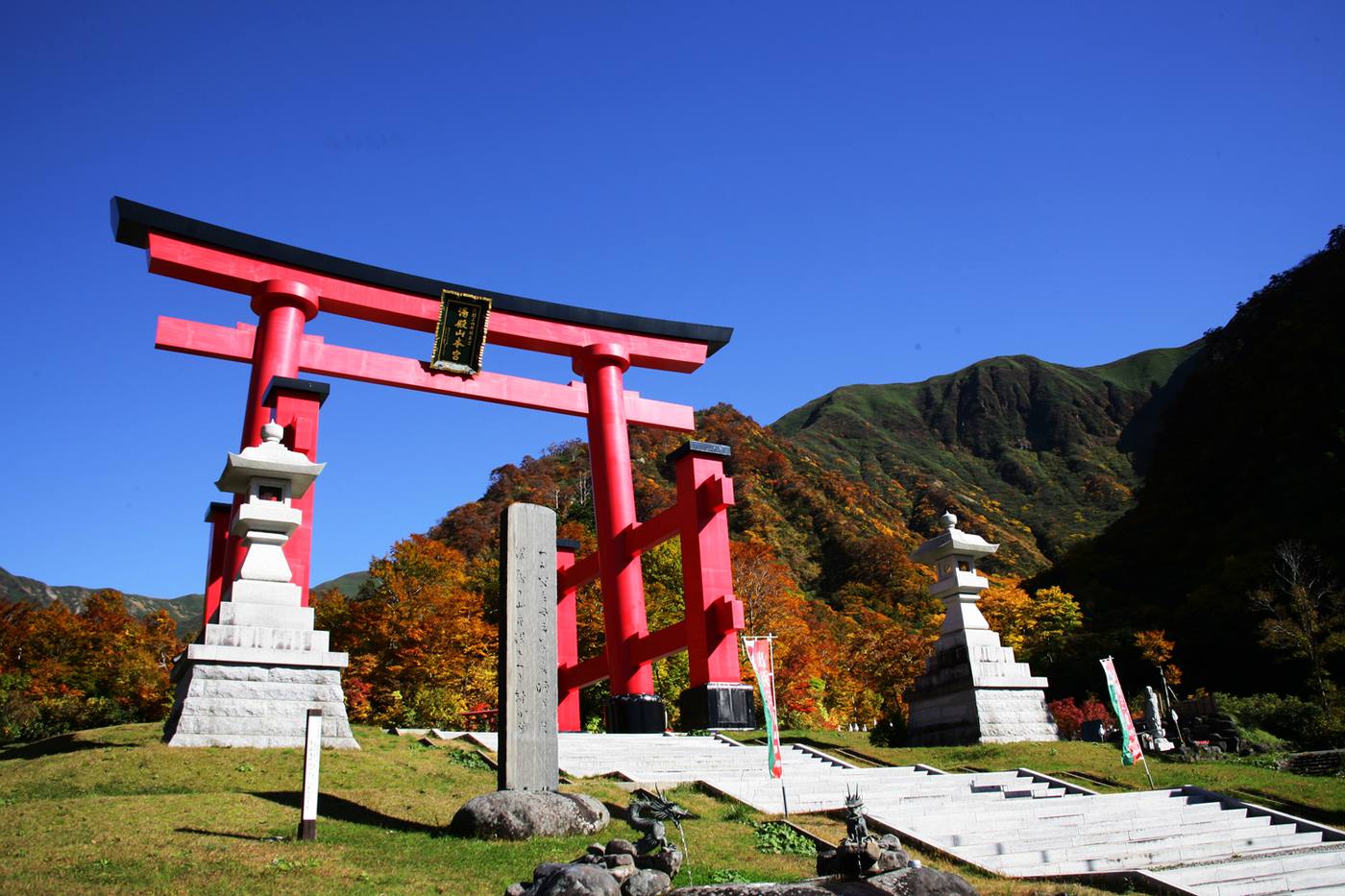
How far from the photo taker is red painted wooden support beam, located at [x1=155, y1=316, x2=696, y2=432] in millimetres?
14766

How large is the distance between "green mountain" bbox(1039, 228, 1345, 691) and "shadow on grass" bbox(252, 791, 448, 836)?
26714 mm

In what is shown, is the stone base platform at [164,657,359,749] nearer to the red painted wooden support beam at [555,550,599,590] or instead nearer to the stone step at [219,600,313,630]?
the stone step at [219,600,313,630]

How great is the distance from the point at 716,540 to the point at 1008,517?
67805 millimetres

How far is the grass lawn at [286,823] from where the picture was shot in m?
5.35

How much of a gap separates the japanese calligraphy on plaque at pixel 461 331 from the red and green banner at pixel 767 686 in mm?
9720

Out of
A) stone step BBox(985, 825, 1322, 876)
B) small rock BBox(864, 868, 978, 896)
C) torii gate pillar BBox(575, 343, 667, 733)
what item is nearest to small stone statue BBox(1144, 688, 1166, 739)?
stone step BBox(985, 825, 1322, 876)

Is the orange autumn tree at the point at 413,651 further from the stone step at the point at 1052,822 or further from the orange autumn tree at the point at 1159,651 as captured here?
the orange autumn tree at the point at 1159,651

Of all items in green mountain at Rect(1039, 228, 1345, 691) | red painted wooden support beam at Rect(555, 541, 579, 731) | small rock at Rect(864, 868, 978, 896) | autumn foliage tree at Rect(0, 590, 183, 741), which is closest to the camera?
small rock at Rect(864, 868, 978, 896)

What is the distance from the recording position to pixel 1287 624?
23.6m

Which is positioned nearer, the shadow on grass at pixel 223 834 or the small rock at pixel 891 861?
the small rock at pixel 891 861

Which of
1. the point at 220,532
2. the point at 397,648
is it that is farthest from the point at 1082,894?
the point at 397,648

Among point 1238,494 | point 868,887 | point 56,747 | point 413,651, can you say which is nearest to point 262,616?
point 56,747

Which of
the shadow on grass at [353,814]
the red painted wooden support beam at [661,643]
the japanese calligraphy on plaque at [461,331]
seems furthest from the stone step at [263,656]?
the japanese calligraphy on plaque at [461,331]

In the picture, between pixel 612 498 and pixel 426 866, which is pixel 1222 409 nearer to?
pixel 612 498
